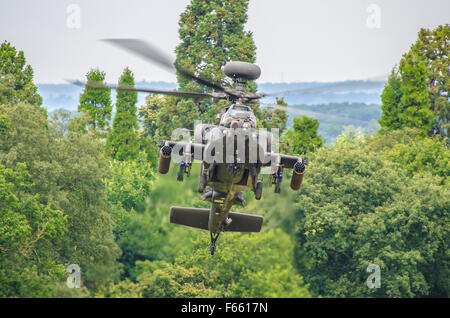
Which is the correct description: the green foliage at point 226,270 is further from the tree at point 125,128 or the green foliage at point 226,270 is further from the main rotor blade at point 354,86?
the tree at point 125,128

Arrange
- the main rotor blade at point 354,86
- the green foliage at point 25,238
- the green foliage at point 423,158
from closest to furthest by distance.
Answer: the main rotor blade at point 354,86 → the green foliage at point 25,238 → the green foliage at point 423,158

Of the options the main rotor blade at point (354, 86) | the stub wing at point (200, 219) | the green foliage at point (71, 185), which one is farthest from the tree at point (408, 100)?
the main rotor blade at point (354, 86)

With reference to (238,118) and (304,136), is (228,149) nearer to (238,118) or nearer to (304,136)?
(238,118)

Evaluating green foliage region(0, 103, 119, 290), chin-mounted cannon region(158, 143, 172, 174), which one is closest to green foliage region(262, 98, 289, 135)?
green foliage region(0, 103, 119, 290)

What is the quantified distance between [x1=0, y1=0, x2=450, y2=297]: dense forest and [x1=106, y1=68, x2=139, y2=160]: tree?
2.29m

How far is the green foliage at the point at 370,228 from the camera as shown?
48.6 meters

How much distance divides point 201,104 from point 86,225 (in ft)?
48.8

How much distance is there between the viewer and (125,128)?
220 feet

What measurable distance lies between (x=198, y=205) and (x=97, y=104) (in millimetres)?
26745

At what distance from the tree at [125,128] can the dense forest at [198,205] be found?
7.53 ft

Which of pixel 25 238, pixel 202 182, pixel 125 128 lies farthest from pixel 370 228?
pixel 202 182

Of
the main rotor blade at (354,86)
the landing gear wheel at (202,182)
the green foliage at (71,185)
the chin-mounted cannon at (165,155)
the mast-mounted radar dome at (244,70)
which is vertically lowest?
the green foliage at (71,185)
